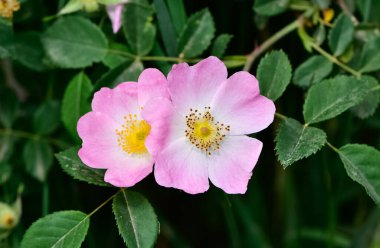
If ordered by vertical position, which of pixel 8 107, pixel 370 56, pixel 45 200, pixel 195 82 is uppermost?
pixel 195 82

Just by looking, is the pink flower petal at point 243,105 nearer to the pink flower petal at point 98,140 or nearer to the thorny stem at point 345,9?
the pink flower petal at point 98,140

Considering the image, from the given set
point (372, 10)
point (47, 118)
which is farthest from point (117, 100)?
point (372, 10)

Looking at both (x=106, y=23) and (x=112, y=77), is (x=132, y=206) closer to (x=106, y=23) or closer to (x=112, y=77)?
(x=112, y=77)

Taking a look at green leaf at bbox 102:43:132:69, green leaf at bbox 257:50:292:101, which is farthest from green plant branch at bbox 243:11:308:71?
green leaf at bbox 102:43:132:69

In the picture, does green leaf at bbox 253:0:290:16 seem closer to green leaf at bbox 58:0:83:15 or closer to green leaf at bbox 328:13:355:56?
green leaf at bbox 328:13:355:56

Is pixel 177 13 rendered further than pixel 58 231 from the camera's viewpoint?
Yes

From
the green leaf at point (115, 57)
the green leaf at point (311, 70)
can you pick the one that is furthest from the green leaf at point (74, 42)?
the green leaf at point (311, 70)

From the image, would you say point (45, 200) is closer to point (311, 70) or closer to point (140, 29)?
point (140, 29)
